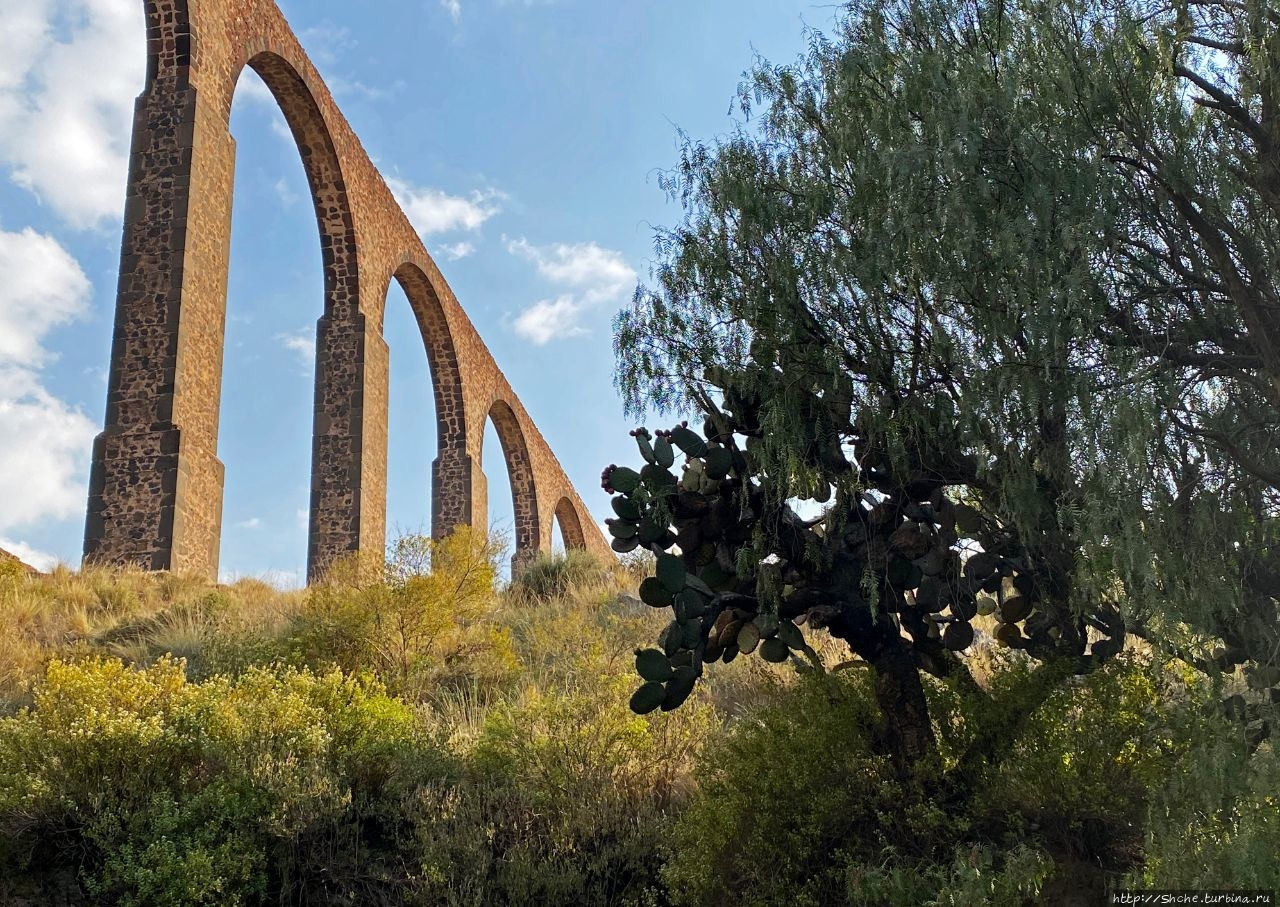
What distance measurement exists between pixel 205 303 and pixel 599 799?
28.8 feet

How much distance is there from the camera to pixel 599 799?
16.8 ft

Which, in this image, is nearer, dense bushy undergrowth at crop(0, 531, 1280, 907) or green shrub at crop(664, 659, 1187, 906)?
dense bushy undergrowth at crop(0, 531, 1280, 907)

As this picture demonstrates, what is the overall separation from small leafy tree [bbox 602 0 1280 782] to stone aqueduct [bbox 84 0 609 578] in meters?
7.78

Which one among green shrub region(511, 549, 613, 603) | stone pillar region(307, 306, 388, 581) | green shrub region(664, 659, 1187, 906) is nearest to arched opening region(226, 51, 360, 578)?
stone pillar region(307, 306, 388, 581)

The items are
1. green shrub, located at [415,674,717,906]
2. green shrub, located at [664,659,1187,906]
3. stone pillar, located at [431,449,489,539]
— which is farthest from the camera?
stone pillar, located at [431,449,489,539]

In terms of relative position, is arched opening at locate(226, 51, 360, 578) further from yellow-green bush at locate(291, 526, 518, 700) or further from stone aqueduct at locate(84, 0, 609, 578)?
yellow-green bush at locate(291, 526, 518, 700)

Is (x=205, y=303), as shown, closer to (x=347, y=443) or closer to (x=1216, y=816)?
(x=347, y=443)

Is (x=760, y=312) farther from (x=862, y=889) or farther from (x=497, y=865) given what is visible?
(x=497, y=865)

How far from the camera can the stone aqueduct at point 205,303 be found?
1091 cm

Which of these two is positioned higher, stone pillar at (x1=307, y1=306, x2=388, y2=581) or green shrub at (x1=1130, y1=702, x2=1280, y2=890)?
stone pillar at (x1=307, y1=306, x2=388, y2=581)

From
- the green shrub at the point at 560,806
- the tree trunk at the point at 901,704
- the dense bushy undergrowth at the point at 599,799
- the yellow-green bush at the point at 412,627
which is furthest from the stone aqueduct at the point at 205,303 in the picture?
the tree trunk at the point at 901,704

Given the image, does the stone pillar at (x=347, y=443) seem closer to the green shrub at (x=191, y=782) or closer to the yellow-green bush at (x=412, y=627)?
the yellow-green bush at (x=412, y=627)

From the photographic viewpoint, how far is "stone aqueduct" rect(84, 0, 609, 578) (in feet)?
35.8

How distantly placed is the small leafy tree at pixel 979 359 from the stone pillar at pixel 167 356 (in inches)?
301
